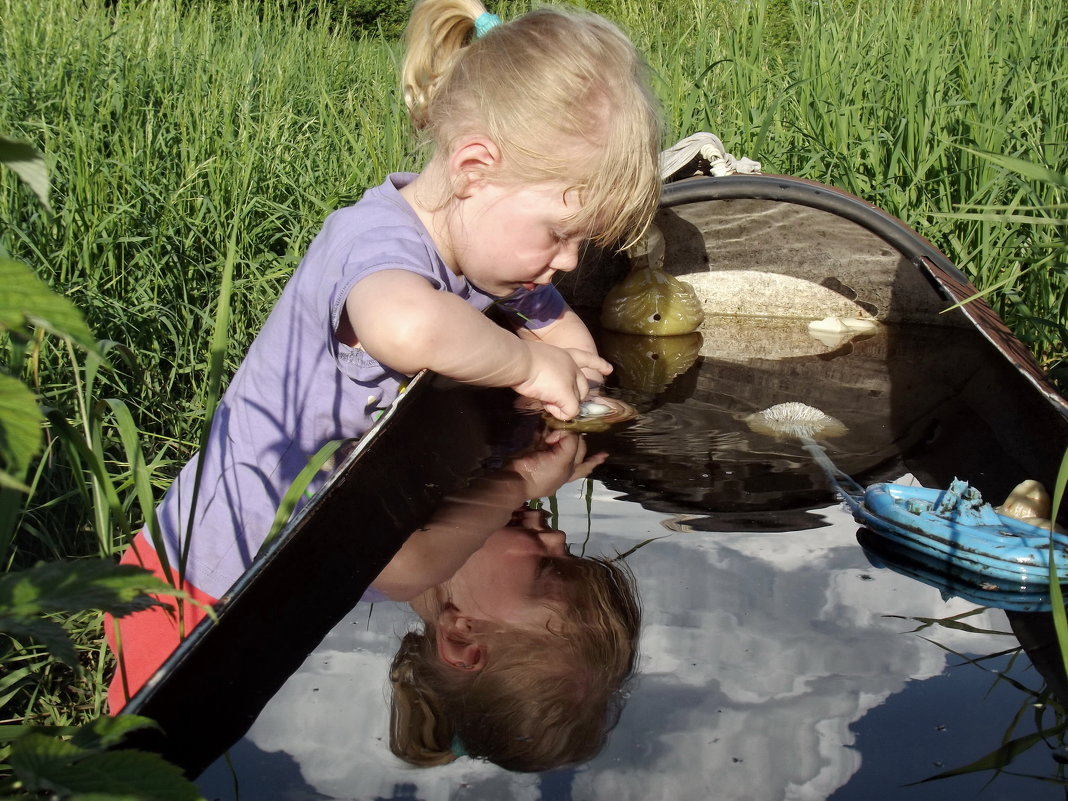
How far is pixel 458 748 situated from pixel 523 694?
105 millimetres

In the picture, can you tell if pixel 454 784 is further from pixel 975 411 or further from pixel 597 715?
pixel 975 411

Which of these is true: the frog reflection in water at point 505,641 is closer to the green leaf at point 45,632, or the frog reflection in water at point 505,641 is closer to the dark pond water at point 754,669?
the dark pond water at point 754,669

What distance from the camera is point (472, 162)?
5.77ft

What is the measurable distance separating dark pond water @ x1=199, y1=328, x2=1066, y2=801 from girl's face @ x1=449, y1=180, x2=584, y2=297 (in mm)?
323

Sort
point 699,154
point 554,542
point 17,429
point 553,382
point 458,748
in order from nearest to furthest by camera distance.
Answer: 1. point 17,429
2. point 458,748
3. point 554,542
4. point 553,382
5. point 699,154

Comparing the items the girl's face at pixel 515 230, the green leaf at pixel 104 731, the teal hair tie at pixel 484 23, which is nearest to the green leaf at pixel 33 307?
the green leaf at pixel 104 731

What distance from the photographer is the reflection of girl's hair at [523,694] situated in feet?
3.24

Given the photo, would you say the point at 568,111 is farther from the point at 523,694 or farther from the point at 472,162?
the point at 523,694

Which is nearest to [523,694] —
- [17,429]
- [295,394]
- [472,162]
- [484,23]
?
[17,429]

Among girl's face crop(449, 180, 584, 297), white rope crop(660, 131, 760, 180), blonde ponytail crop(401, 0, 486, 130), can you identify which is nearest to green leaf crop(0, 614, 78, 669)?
girl's face crop(449, 180, 584, 297)

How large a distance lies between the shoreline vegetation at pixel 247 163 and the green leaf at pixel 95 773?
935mm

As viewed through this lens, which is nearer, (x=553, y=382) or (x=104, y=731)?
(x=104, y=731)

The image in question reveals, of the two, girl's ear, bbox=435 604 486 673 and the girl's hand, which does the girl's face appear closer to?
the girl's hand

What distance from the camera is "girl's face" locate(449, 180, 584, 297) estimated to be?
1.72m
